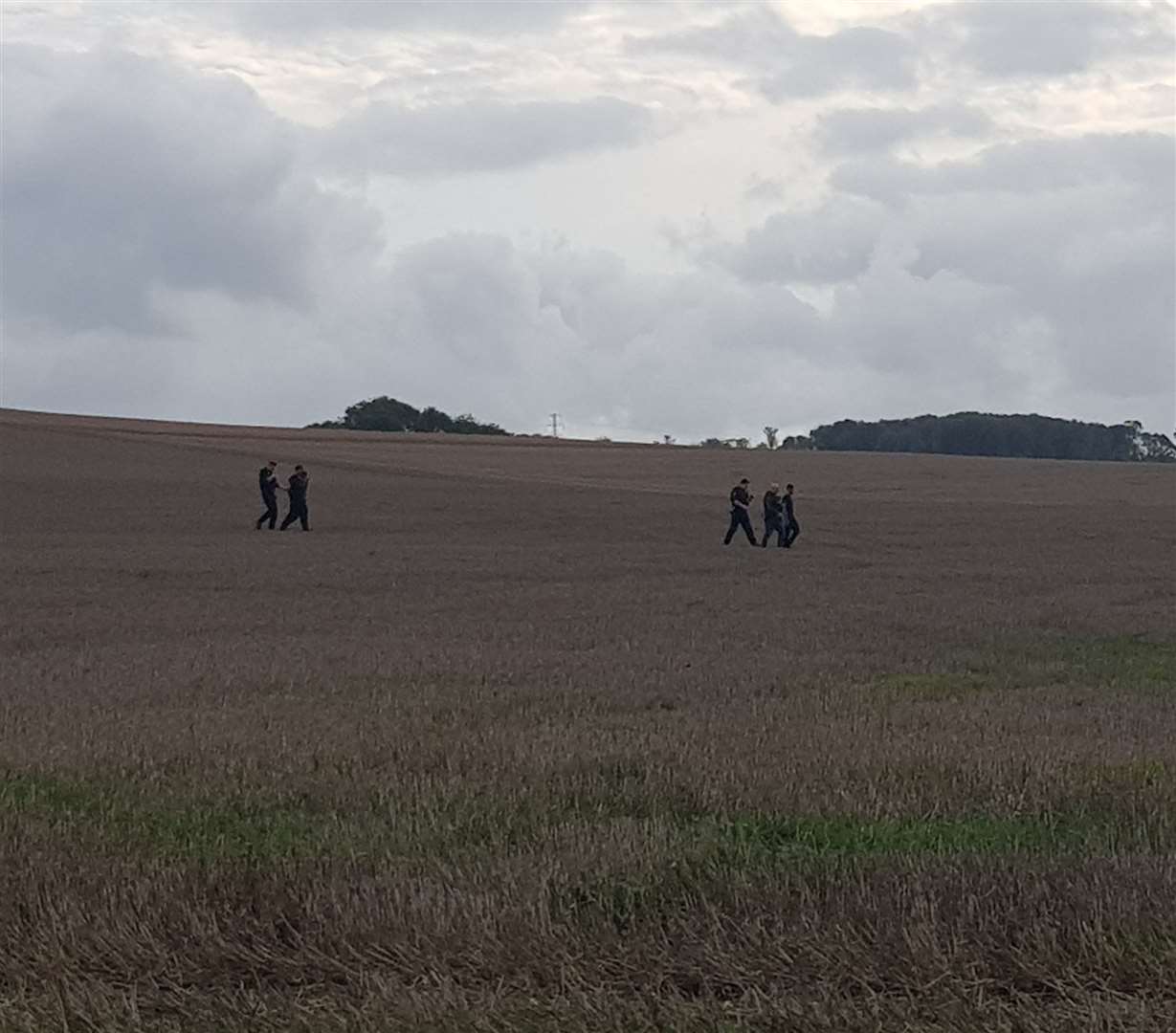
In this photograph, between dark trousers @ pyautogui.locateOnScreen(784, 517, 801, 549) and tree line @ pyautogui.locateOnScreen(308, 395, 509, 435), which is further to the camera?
tree line @ pyautogui.locateOnScreen(308, 395, 509, 435)

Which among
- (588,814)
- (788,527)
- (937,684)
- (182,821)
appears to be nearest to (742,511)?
(788,527)

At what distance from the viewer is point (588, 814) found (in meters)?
8.95

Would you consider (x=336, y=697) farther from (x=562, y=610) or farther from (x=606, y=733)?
(x=562, y=610)

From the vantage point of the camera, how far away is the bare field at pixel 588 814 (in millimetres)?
6180

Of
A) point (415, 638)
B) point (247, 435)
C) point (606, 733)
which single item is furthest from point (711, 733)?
point (247, 435)

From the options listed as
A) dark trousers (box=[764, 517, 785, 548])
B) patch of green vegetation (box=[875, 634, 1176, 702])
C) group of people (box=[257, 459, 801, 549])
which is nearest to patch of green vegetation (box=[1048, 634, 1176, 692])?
patch of green vegetation (box=[875, 634, 1176, 702])

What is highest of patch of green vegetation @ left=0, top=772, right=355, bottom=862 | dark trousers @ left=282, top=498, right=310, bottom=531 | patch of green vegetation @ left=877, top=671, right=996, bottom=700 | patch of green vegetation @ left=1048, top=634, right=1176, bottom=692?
dark trousers @ left=282, top=498, right=310, bottom=531

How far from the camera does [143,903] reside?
699cm

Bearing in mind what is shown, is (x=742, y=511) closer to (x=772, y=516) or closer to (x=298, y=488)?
(x=772, y=516)

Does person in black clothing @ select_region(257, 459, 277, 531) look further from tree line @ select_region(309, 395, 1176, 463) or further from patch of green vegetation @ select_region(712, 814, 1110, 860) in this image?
tree line @ select_region(309, 395, 1176, 463)

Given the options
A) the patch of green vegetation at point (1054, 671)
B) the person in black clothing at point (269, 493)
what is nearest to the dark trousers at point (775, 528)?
the person in black clothing at point (269, 493)

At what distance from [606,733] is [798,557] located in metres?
24.8

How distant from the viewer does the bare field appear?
20.3 ft

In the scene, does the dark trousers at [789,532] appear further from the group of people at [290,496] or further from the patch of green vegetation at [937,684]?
the patch of green vegetation at [937,684]
